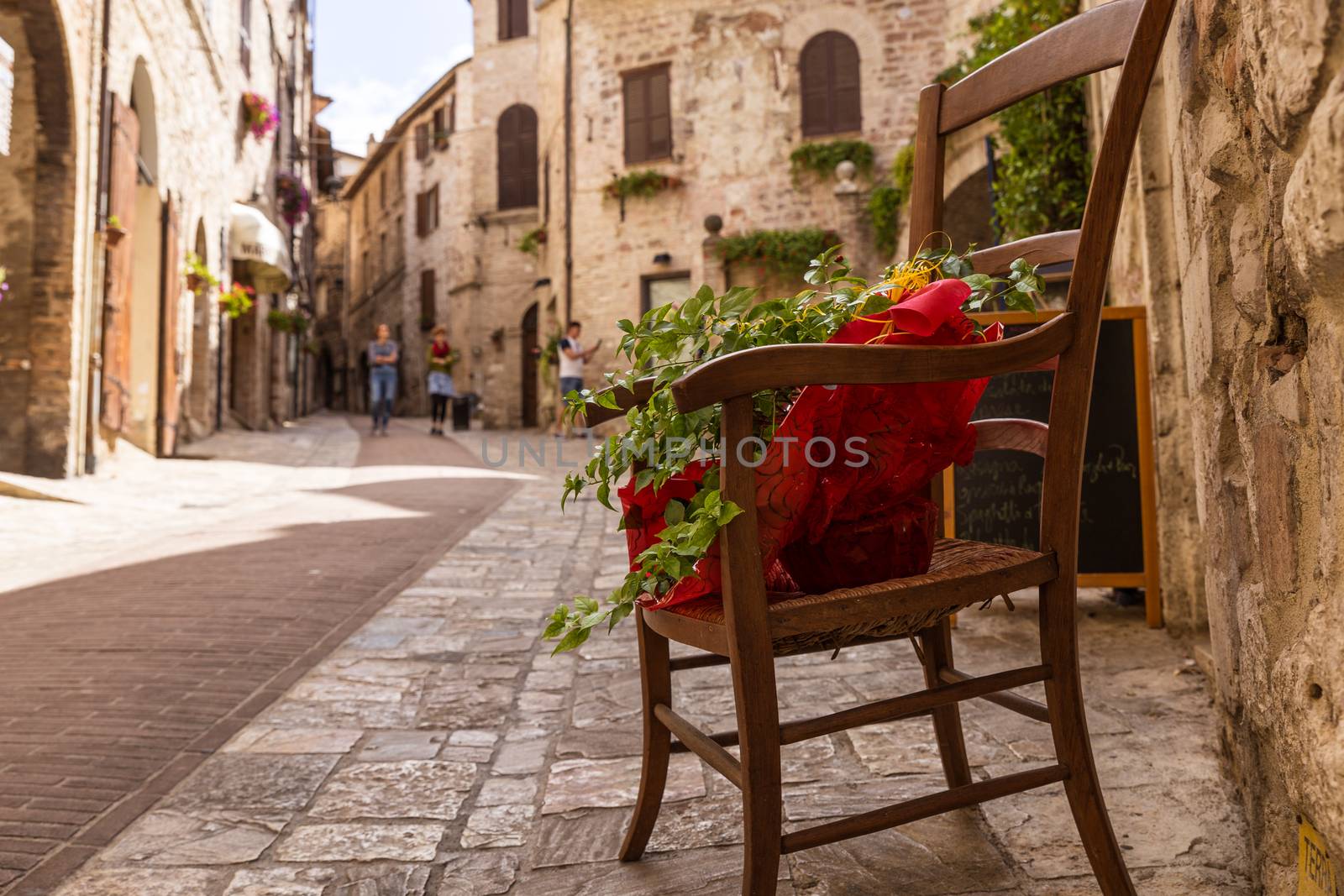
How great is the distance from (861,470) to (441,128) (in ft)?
79.9

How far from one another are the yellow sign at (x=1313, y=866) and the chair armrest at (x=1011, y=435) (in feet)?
2.28

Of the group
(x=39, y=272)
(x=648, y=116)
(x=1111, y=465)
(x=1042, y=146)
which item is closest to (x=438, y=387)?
(x=648, y=116)

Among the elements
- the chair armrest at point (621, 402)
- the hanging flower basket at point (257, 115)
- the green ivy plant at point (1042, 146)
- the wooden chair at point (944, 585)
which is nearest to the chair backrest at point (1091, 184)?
the wooden chair at point (944, 585)

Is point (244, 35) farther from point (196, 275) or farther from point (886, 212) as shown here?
point (886, 212)

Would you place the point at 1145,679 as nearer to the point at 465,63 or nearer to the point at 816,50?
the point at 816,50

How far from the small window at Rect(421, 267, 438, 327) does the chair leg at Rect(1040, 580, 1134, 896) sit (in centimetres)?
2407

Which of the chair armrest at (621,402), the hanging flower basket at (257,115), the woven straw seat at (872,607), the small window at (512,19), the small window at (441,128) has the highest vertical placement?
the small window at (512,19)

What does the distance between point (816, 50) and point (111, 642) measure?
504 inches

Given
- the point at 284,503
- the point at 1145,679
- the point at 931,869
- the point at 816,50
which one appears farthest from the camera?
the point at 816,50

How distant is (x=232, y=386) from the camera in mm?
16281

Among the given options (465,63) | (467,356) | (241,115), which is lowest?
(467,356)

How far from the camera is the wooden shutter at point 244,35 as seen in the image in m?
14.8

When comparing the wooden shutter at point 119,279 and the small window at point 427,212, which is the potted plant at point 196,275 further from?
the small window at point 427,212

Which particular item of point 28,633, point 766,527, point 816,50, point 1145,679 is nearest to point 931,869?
point 766,527
